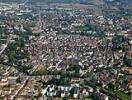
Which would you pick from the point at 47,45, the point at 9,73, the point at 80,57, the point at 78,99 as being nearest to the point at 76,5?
the point at 47,45

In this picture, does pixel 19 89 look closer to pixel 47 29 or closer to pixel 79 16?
pixel 47 29

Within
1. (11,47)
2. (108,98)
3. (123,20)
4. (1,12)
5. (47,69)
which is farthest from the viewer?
(1,12)

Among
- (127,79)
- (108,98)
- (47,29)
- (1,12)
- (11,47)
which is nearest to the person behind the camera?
(108,98)

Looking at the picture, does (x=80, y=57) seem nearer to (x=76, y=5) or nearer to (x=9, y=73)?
(x=9, y=73)

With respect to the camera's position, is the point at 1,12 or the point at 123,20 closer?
the point at 123,20

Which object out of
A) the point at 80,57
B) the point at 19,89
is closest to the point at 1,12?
the point at 80,57

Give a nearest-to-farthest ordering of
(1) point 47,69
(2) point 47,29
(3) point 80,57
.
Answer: (1) point 47,69 → (3) point 80,57 → (2) point 47,29
